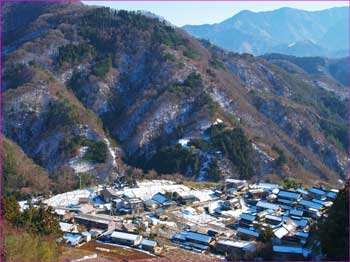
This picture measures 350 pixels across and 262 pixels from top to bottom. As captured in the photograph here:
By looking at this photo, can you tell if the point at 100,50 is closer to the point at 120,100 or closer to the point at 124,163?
the point at 120,100

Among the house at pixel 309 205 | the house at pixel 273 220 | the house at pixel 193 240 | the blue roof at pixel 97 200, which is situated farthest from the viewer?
the blue roof at pixel 97 200

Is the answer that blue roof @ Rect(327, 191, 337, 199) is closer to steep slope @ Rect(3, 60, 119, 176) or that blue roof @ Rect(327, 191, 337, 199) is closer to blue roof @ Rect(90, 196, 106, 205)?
blue roof @ Rect(90, 196, 106, 205)

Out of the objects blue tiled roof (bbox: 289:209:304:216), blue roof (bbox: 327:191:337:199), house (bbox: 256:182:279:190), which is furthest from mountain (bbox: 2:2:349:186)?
blue tiled roof (bbox: 289:209:304:216)

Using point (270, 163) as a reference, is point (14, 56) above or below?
above

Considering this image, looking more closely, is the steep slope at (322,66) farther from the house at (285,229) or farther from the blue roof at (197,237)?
the blue roof at (197,237)

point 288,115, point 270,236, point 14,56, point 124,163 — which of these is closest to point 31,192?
point 124,163

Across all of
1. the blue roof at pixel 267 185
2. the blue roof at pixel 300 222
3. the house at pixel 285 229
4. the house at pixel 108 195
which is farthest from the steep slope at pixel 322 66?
the house at pixel 285 229

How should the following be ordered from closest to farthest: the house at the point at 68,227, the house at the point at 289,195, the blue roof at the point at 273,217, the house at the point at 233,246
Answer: the house at the point at 233,246 → the house at the point at 68,227 → the blue roof at the point at 273,217 → the house at the point at 289,195
